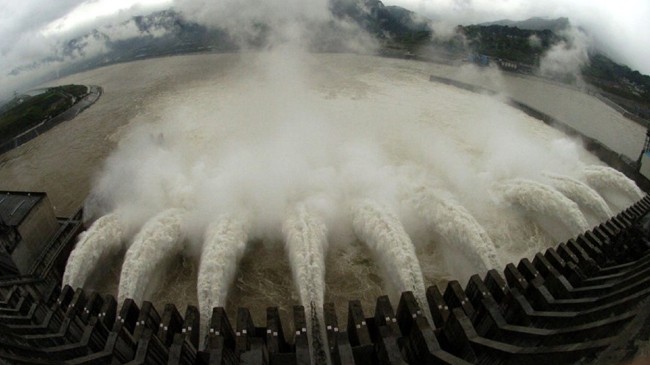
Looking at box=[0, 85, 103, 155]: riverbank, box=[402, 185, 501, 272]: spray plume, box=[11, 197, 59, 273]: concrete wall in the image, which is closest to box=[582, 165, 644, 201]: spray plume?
box=[402, 185, 501, 272]: spray plume

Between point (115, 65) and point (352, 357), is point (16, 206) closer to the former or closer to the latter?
point (352, 357)

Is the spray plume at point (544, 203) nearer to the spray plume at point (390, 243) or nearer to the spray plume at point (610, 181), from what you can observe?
the spray plume at point (610, 181)

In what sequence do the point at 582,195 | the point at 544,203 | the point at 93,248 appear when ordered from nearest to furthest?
the point at 93,248, the point at 544,203, the point at 582,195

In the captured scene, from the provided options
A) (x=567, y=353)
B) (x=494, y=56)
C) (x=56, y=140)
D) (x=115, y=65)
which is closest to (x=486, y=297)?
(x=567, y=353)

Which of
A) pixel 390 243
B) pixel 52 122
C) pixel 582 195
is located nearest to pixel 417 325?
pixel 390 243

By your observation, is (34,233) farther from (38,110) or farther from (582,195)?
(38,110)

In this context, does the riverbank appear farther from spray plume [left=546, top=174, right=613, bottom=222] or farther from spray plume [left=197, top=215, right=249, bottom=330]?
spray plume [left=546, top=174, right=613, bottom=222]

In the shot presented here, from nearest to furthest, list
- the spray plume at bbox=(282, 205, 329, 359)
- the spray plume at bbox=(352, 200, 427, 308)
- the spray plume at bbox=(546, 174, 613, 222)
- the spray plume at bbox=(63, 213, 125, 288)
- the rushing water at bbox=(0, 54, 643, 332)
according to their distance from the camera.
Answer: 1. the spray plume at bbox=(282, 205, 329, 359)
2. the spray plume at bbox=(352, 200, 427, 308)
3. the rushing water at bbox=(0, 54, 643, 332)
4. the spray plume at bbox=(63, 213, 125, 288)
5. the spray plume at bbox=(546, 174, 613, 222)
